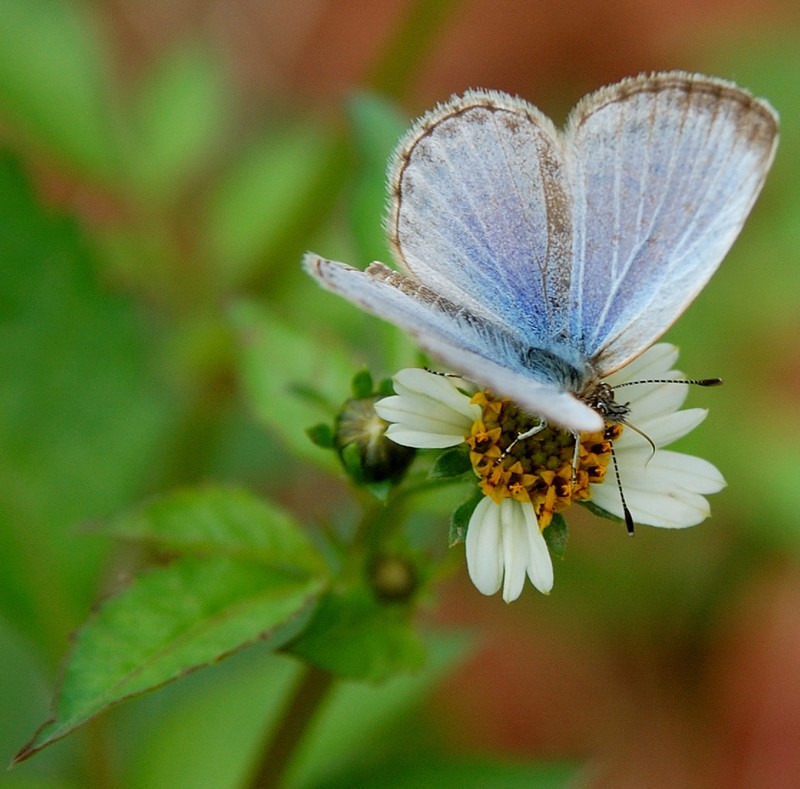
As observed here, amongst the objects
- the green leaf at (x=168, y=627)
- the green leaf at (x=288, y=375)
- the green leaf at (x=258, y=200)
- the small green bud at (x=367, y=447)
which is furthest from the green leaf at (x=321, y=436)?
the green leaf at (x=258, y=200)

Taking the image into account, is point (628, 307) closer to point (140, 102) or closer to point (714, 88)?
point (714, 88)

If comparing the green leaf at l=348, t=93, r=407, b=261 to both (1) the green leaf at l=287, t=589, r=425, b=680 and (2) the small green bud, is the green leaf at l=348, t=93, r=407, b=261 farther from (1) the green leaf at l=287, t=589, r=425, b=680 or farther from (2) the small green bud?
(1) the green leaf at l=287, t=589, r=425, b=680

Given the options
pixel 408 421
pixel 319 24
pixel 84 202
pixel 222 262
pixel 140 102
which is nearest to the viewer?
pixel 408 421

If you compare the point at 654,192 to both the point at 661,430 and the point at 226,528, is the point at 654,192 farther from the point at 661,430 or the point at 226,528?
the point at 226,528

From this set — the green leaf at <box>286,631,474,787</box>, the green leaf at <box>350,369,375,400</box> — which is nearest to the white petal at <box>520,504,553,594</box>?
the green leaf at <box>350,369,375,400</box>

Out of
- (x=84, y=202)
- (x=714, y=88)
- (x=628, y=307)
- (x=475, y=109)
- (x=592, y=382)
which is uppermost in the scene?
(x=714, y=88)

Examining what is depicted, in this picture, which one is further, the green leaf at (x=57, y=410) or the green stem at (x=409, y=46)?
the green stem at (x=409, y=46)

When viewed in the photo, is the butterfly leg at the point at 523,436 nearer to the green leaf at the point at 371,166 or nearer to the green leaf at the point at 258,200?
the green leaf at the point at 371,166

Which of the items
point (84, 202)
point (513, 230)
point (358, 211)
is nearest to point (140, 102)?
point (84, 202)
